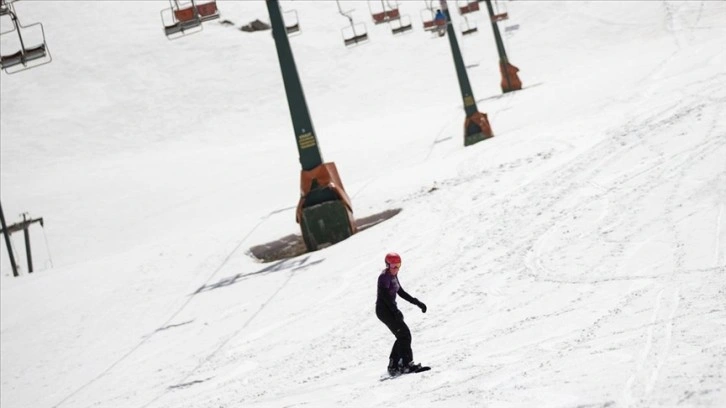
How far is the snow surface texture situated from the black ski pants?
37 cm

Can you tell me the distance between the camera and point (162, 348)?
1305 centimetres

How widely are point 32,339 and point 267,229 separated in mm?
5791

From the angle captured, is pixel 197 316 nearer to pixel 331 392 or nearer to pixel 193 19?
pixel 193 19

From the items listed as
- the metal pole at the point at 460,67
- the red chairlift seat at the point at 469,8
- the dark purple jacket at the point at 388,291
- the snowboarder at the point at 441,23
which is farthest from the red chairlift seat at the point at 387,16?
the dark purple jacket at the point at 388,291

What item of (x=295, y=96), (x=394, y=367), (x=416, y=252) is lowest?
(x=416, y=252)

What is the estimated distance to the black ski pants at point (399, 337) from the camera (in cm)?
830

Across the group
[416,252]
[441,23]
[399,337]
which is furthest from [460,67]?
[399,337]

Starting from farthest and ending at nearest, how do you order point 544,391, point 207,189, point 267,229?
1. point 207,189
2. point 267,229
3. point 544,391

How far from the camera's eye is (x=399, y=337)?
834 cm

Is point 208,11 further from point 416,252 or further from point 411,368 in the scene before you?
point 411,368

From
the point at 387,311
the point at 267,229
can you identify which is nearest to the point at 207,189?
the point at 267,229

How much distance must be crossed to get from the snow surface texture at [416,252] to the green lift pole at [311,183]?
788 millimetres

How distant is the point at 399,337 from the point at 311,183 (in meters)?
9.41

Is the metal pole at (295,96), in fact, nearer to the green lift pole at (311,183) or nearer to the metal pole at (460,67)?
the green lift pole at (311,183)
